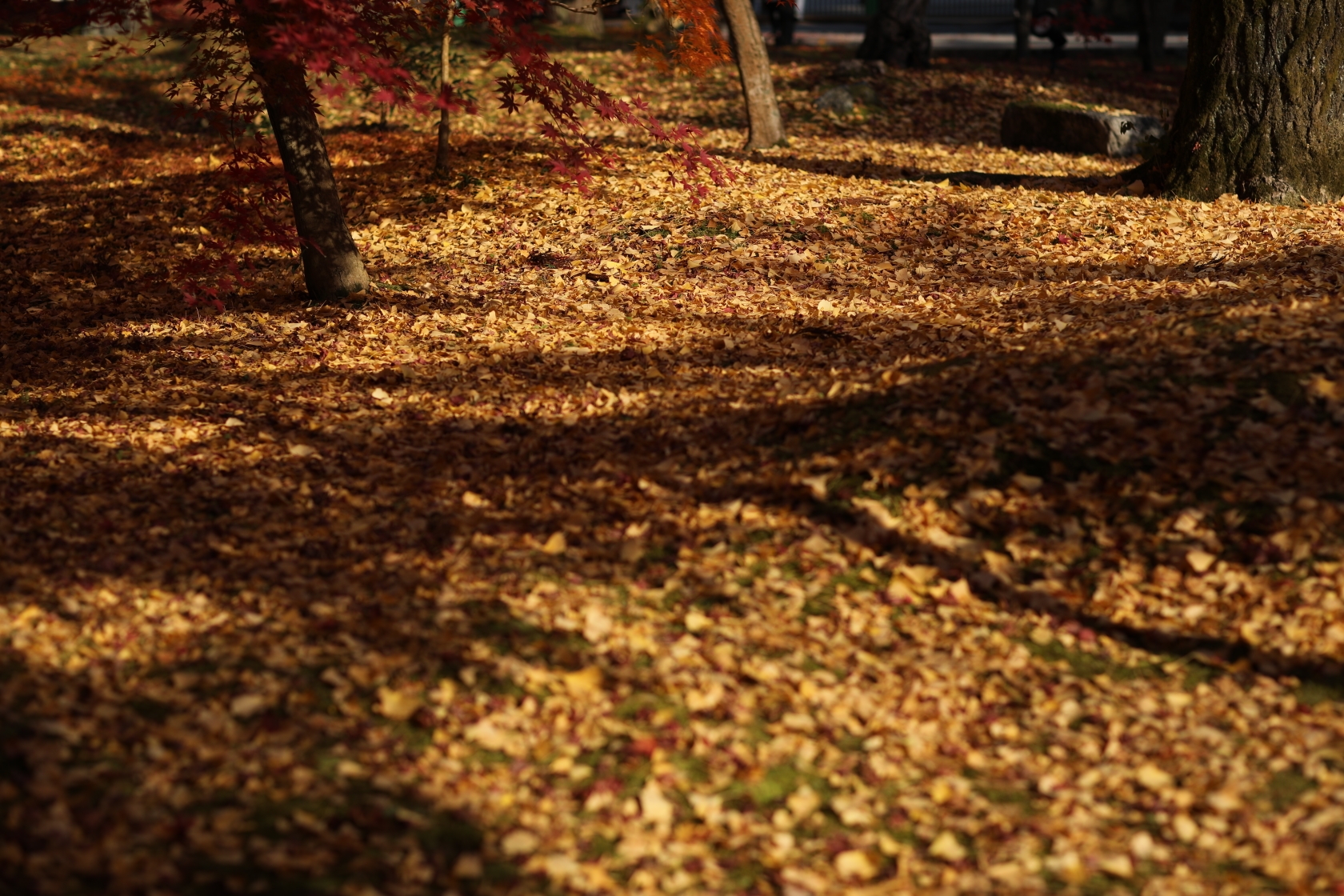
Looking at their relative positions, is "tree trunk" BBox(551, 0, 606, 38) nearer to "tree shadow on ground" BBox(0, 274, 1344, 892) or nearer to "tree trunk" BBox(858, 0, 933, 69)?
"tree trunk" BBox(858, 0, 933, 69)

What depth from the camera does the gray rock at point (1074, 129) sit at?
531 inches

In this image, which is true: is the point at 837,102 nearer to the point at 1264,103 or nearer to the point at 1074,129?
the point at 1074,129

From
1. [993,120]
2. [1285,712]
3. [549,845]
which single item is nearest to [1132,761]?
[1285,712]

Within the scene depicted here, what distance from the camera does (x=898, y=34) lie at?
17469 mm

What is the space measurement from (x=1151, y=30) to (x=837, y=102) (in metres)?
7.03

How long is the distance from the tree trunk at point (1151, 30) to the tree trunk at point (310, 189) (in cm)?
1475

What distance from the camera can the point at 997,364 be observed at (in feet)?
21.3

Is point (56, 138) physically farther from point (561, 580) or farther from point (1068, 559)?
point (1068, 559)

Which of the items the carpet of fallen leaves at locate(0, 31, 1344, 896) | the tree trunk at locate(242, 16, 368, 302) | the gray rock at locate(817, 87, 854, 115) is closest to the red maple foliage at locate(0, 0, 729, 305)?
the tree trunk at locate(242, 16, 368, 302)

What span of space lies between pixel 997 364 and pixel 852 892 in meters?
3.48

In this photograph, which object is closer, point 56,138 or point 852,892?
point 852,892

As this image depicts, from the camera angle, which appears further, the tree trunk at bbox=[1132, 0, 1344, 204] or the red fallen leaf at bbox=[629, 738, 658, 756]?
the tree trunk at bbox=[1132, 0, 1344, 204]

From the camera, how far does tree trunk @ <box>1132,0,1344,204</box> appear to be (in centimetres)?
973

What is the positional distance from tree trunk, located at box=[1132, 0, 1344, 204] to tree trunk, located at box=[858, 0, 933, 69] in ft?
24.8
